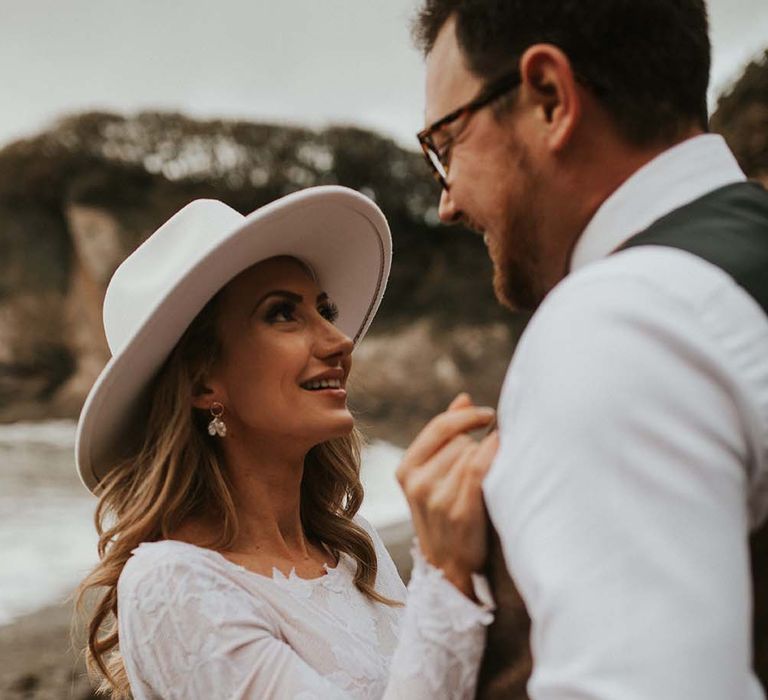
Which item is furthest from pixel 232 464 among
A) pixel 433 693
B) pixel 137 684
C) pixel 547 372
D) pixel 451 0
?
pixel 547 372

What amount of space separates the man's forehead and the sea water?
4.47 metres

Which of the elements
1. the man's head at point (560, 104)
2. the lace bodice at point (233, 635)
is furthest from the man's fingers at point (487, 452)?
the lace bodice at point (233, 635)

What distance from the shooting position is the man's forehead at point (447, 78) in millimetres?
1220

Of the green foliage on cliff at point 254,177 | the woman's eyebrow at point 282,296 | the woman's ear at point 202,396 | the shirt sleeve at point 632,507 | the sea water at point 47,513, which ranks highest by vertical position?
the shirt sleeve at point 632,507

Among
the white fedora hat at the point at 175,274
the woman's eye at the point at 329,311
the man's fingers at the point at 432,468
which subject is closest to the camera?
the man's fingers at the point at 432,468

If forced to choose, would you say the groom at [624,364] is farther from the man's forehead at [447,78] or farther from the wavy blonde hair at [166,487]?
the wavy blonde hair at [166,487]

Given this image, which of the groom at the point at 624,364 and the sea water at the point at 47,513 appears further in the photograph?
the sea water at the point at 47,513

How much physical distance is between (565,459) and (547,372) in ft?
0.27

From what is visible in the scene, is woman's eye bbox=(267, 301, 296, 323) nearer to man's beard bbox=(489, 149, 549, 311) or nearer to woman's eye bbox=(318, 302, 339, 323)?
woman's eye bbox=(318, 302, 339, 323)

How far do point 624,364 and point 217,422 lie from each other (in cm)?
167

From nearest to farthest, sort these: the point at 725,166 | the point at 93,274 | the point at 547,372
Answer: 1. the point at 547,372
2. the point at 725,166
3. the point at 93,274

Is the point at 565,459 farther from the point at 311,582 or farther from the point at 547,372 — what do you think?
the point at 311,582

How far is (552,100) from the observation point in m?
1.13

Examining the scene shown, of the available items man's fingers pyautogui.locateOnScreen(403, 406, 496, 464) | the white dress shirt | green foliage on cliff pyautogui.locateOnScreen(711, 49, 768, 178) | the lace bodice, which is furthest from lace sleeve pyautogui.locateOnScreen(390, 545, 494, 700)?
green foliage on cliff pyautogui.locateOnScreen(711, 49, 768, 178)
